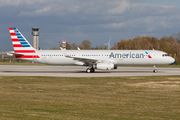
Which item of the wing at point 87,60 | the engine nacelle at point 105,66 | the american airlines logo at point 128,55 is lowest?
the engine nacelle at point 105,66

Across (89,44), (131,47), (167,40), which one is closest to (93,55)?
(131,47)

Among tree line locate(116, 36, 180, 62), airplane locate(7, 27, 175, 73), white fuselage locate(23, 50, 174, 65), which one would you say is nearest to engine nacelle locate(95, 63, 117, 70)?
airplane locate(7, 27, 175, 73)

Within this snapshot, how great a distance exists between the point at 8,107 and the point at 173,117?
7.41 metres

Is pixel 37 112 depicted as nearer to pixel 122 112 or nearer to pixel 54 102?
pixel 54 102

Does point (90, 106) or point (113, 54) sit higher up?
point (113, 54)

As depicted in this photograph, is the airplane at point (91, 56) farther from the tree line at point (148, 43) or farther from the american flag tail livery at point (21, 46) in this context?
the tree line at point (148, 43)

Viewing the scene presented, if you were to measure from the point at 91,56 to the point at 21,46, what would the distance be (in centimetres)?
1159

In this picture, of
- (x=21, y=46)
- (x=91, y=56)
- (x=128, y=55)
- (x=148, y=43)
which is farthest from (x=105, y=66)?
(x=148, y=43)

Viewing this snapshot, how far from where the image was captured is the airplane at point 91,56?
40.5 m

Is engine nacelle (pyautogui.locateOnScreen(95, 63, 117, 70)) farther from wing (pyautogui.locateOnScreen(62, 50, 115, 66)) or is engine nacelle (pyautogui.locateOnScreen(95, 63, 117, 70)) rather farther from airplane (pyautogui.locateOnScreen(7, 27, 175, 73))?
wing (pyautogui.locateOnScreen(62, 50, 115, 66))

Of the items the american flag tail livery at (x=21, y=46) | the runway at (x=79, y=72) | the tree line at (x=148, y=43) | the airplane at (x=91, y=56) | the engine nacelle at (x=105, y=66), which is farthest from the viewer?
the tree line at (x=148, y=43)

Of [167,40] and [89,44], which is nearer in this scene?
[167,40]

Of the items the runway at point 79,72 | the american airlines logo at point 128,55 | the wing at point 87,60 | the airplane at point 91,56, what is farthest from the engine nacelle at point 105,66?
the american airlines logo at point 128,55

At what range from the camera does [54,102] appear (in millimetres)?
13773
